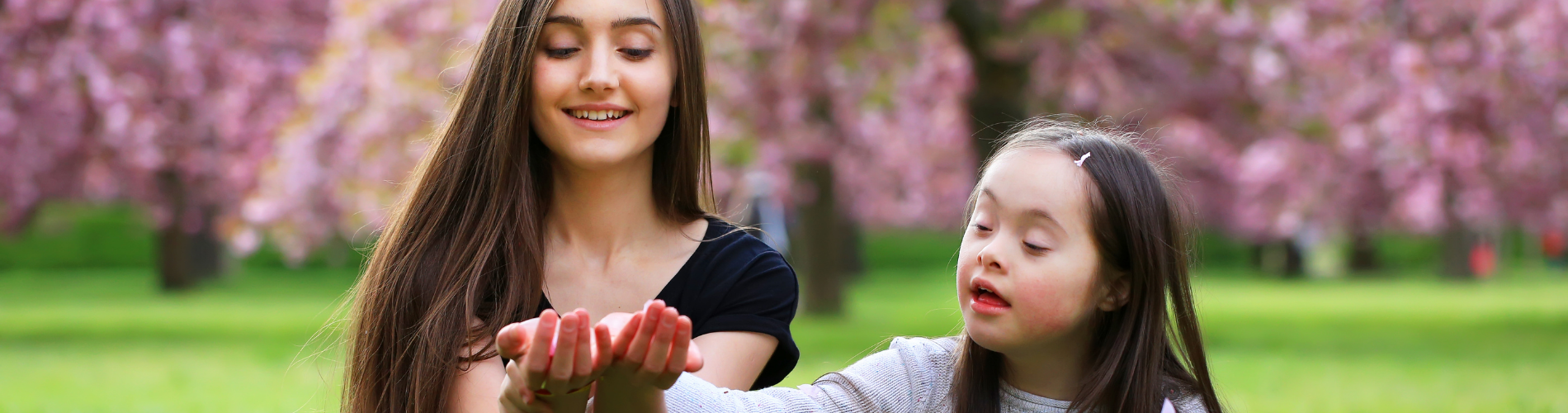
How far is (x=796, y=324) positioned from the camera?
1220 cm

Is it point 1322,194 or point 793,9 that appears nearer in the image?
point 793,9

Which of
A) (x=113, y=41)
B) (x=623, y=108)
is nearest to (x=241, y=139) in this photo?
(x=113, y=41)

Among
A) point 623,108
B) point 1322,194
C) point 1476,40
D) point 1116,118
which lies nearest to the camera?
point 623,108

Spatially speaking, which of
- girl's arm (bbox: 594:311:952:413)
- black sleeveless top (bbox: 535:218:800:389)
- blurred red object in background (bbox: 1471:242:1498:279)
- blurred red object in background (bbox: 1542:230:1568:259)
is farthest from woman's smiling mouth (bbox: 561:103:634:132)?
blurred red object in background (bbox: 1542:230:1568:259)

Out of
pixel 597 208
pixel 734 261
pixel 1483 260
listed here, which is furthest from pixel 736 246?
pixel 1483 260

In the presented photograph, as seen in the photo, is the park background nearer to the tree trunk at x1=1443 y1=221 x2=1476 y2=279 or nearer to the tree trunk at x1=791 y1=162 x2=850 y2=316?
the tree trunk at x1=791 y1=162 x2=850 y2=316

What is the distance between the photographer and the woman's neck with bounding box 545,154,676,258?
2.41 metres

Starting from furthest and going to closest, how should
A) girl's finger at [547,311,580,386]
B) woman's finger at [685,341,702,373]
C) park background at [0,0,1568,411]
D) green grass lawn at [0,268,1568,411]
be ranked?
1. park background at [0,0,1568,411]
2. green grass lawn at [0,268,1568,411]
3. woman's finger at [685,341,702,373]
4. girl's finger at [547,311,580,386]

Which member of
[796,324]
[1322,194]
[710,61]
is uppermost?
[710,61]

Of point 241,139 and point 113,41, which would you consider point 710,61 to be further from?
point 241,139

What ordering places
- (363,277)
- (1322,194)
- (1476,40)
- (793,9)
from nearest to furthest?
1. (363,277)
2. (793,9)
3. (1476,40)
4. (1322,194)

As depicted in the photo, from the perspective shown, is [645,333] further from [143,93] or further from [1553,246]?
[1553,246]

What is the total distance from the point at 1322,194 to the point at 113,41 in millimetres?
9752

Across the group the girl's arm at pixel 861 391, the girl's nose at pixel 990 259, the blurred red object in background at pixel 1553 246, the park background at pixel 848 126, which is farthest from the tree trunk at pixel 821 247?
the blurred red object in background at pixel 1553 246
